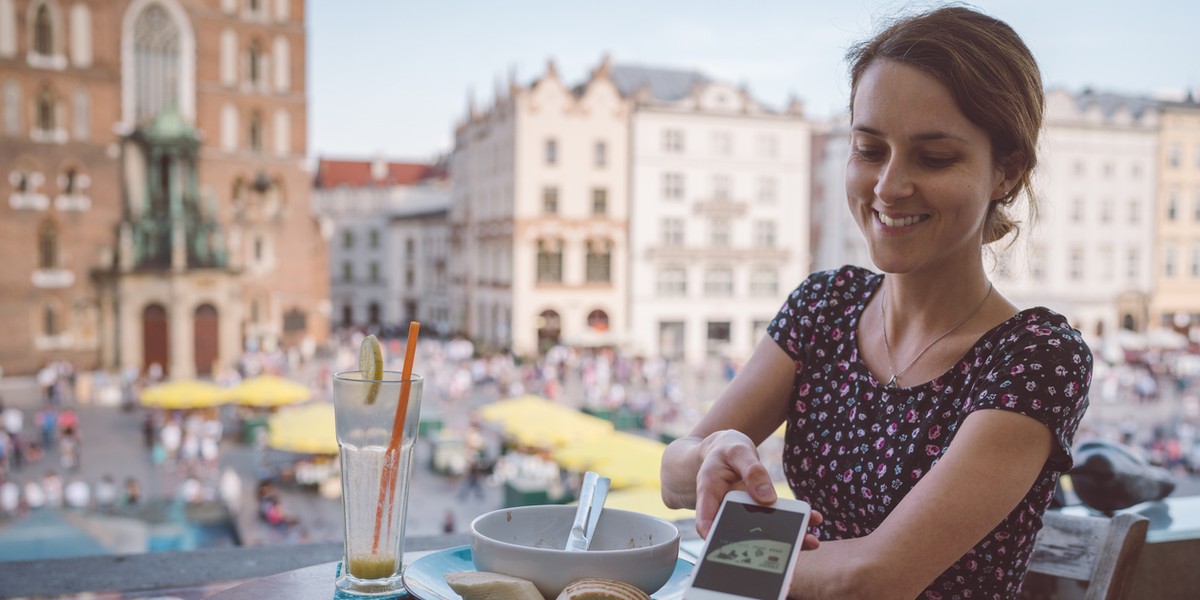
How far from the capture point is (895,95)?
1577 mm

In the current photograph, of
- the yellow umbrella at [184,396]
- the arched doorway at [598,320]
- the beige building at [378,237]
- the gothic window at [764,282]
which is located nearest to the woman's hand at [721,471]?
the yellow umbrella at [184,396]

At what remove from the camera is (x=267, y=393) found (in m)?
20.2

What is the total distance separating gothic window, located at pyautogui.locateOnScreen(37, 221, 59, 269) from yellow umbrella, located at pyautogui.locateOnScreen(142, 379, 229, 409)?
12026mm

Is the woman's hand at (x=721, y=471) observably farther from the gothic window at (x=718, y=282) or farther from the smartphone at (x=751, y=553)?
the gothic window at (x=718, y=282)

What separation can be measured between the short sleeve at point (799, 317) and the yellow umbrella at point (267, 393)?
1912cm

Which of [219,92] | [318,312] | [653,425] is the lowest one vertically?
[653,425]

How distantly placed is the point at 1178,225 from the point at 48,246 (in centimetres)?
4201

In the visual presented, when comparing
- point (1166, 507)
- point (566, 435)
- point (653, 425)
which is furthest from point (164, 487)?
point (1166, 507)

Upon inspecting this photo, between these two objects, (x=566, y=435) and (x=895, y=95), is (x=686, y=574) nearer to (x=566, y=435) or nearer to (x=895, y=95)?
(x=895, y=95)

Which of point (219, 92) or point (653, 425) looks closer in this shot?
point (653, 425)

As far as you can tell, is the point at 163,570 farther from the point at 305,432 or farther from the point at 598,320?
the point at 598,320

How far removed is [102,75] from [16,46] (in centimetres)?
235

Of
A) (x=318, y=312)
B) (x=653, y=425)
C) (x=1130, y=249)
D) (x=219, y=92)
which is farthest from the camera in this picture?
(x=1130, y=249)

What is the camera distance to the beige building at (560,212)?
35.4 m
